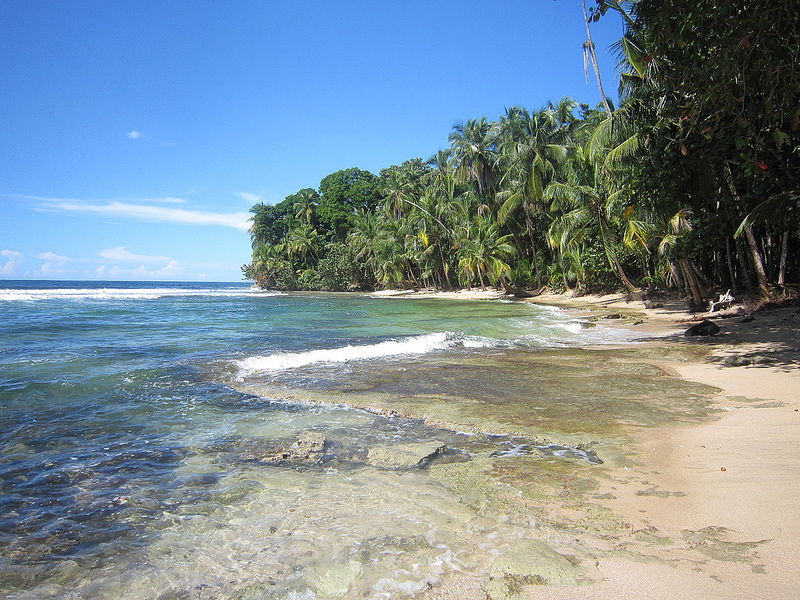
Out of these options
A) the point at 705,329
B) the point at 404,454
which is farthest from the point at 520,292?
the point at 404,454

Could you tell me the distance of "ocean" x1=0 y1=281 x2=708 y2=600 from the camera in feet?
9.65

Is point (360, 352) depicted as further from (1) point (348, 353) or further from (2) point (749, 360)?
(2) point (749, 360)

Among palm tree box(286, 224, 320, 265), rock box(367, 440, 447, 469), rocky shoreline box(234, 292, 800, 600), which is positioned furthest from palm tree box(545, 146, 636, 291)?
palm tree box(286, 224, 320, 265)

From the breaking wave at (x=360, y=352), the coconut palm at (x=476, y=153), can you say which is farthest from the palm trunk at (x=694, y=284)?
the coconut palm at (x=476, y=153)

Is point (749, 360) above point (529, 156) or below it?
below

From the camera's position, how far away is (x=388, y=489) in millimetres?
3992

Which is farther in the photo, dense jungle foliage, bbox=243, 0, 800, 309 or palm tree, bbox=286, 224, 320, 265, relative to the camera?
palm tree, bbox=286, 224, 320, 265

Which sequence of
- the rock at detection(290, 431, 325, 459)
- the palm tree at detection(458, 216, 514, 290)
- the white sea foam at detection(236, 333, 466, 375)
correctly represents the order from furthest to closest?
1. the palm tree at detection(458, 216, 514, 290)
2. the white sea foam at detection(236, 333, 466, 375)
3. the rock at detection(290, 431, 325, 459)

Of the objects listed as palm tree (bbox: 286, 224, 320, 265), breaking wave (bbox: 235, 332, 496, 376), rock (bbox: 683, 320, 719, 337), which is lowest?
breaking wave (bbox: 235, 332, 496, 376)

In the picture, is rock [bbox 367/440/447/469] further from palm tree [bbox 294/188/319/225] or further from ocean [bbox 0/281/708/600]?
palm tree [bbox 294/188/319/225]

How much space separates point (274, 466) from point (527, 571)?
2726mm

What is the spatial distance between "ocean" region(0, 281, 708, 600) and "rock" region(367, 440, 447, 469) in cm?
3

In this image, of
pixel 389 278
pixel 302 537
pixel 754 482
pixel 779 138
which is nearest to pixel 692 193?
pixel 779 138

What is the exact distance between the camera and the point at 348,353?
1178cm
